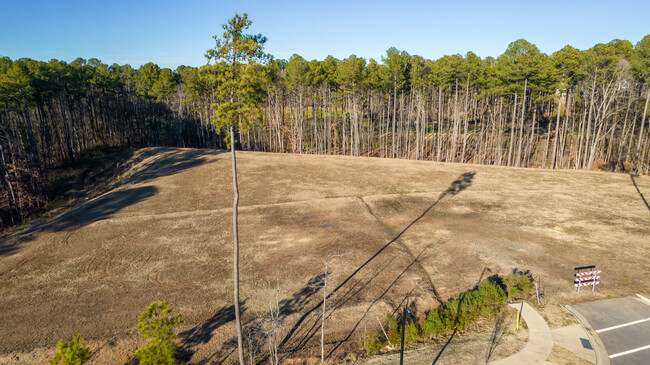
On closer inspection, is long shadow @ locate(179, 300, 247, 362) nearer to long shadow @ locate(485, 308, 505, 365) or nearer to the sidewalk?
long shadow @ locate(485, 308, 505, 365)

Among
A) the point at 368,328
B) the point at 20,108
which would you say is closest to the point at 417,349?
the point at 368,328

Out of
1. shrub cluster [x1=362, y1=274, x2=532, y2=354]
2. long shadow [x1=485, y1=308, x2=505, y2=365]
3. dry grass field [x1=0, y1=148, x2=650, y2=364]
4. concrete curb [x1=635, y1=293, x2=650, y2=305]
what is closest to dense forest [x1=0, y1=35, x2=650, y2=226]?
dry grass field [x1=0, y1=148, x2=650, y2=364]

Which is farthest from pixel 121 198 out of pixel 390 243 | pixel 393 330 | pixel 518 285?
pixel 518 285

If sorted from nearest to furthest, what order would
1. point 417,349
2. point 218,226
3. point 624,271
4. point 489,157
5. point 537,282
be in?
1. point 417,349
2. point 537,282
3. point 624,271
4. point 218,226
5. point 489,157

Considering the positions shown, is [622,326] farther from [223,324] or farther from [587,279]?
[223,324]

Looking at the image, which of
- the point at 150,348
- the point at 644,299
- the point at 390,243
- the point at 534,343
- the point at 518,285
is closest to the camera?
the point at 150,348

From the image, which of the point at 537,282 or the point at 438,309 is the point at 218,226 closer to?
the point at 438,309

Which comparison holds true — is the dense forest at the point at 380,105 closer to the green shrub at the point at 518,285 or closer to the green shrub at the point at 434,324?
the green shrub at the point at 434,324
